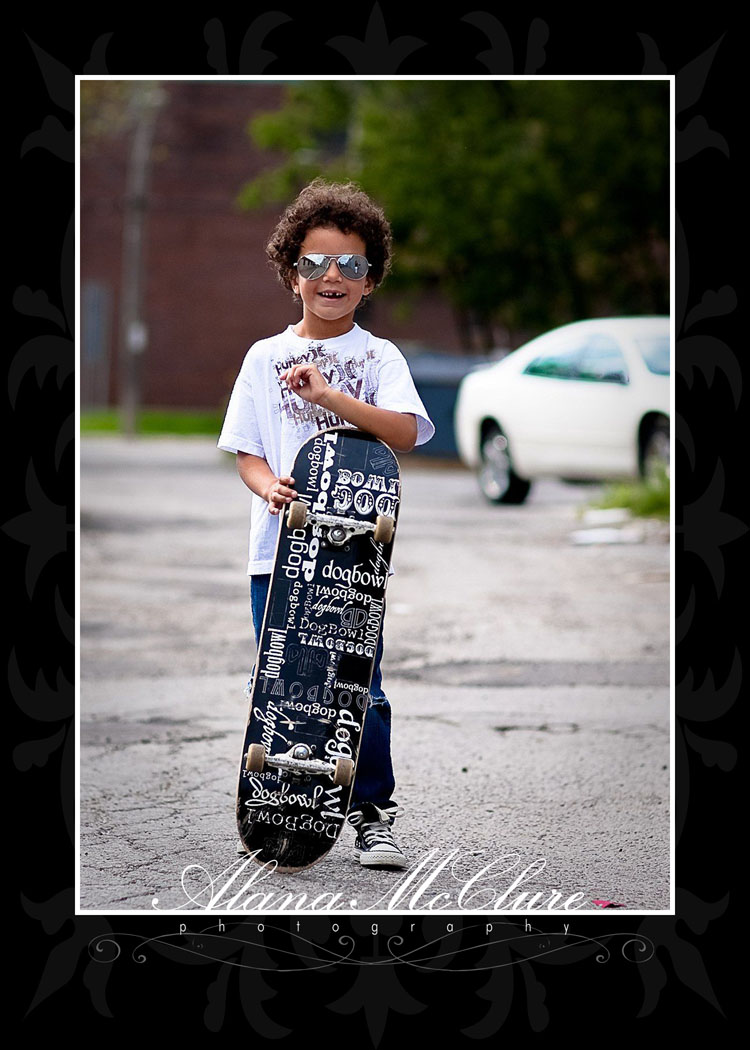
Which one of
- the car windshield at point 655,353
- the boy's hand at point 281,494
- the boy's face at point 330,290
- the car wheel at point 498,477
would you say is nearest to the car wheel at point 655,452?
the car windshield at point 655,353

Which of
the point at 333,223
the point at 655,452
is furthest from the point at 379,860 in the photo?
the point at 655,452

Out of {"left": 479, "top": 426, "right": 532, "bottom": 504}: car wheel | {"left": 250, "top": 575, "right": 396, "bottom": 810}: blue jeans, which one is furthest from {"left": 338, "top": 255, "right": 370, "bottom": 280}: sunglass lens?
{"left": 479, "top": 426, "right": 532, "bottom": 504}: car wheel

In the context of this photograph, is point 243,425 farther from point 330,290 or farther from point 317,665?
point 317,665

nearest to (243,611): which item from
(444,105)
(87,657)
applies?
(87,657)

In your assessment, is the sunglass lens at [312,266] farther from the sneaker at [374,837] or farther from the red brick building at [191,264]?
the red brick building at [191,264]

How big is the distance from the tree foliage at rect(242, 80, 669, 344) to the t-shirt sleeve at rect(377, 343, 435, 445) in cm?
1426

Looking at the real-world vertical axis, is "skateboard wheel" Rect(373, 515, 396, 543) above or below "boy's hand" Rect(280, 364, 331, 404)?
below

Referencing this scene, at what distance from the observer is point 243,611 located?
24.4 ft

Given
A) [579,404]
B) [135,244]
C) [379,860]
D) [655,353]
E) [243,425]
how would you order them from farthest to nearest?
[135,244]
[579,404]
[655,353]
[379,860]
[243,425]

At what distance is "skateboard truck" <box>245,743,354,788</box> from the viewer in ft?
10.2

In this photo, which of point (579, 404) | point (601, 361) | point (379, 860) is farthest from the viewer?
point (579, 404)

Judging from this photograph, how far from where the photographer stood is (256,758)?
3107 millimetres

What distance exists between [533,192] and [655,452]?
314 inches

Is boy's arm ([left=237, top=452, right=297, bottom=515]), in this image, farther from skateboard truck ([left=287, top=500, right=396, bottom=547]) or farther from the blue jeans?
the blue jeans
